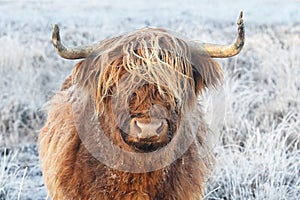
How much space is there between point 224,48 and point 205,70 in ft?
0.64

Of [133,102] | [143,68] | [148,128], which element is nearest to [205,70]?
[143,68]

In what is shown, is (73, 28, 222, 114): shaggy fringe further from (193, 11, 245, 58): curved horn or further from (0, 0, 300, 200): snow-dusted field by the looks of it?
(0, 0, 300, 200): snow-dusted field

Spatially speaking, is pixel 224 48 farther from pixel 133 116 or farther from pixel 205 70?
pixel 133 116

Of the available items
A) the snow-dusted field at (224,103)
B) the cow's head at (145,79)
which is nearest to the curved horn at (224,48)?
the cow's head at (145,79)

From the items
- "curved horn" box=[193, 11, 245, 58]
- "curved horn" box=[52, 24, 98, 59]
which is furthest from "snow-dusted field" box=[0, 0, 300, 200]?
"curved horn" box=[52, 24, 98, 59]

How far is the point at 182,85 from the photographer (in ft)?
9.98

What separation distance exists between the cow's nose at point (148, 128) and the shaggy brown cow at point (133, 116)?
0.09 ft

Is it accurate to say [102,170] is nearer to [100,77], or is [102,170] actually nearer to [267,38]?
[100,77]

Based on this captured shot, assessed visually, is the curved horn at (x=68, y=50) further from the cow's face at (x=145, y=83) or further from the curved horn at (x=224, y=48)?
the curved horn at (x=224, y=48)

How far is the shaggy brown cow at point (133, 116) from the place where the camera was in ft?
9.37

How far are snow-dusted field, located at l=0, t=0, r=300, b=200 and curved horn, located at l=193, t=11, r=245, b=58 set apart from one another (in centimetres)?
56

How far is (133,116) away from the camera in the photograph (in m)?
2.78

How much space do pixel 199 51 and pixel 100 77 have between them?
61 centimetres

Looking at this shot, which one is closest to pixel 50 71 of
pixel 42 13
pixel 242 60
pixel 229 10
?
pixel 242 60
